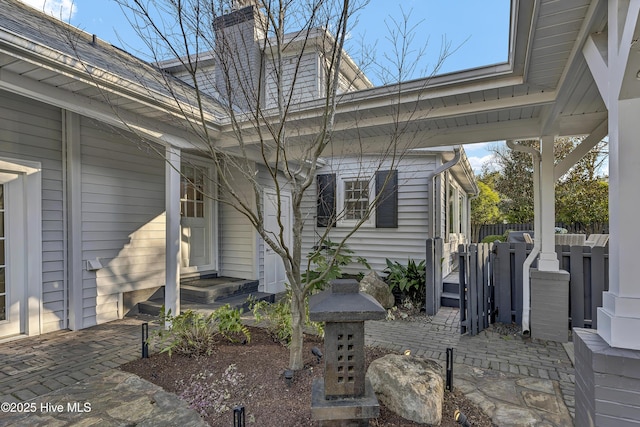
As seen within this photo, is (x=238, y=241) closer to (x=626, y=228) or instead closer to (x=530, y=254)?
(x=530, y=254)

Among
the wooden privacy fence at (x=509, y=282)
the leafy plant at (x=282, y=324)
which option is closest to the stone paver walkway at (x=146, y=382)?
the wooden privacy fence at (x=509, y=282)

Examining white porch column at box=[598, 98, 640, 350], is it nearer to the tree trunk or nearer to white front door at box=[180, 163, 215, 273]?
the tree trunk

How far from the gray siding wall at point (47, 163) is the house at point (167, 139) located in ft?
0.04

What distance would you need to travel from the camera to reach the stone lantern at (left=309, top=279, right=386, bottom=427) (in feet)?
6.21

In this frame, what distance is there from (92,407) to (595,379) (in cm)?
307

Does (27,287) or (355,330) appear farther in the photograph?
(27,287)

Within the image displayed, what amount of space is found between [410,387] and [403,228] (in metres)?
4.64

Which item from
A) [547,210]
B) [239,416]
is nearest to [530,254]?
[547,210]

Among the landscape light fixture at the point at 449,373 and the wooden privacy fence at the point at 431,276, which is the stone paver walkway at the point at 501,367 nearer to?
the landscape light fixture at the point at 449,373

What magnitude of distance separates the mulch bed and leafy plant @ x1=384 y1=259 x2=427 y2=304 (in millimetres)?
2389

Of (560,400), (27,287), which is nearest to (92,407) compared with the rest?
(27,287)

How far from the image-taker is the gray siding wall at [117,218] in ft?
13.9

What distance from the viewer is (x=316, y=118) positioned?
159 inches

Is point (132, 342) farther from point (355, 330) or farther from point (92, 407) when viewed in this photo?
point (355, 330)
